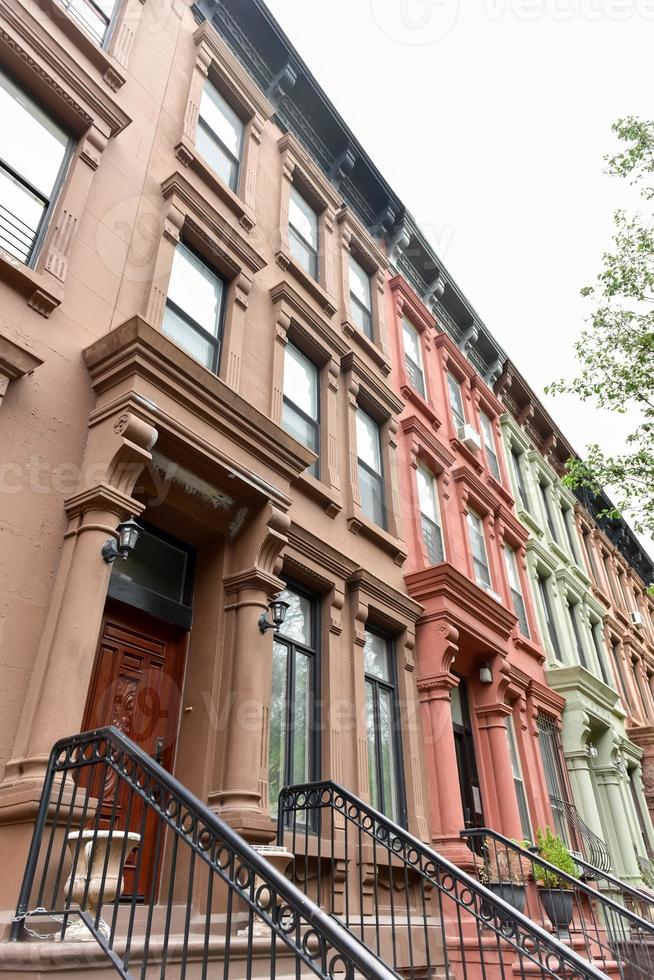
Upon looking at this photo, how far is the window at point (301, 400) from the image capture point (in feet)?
30.2

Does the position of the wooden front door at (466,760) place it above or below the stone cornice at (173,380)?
below

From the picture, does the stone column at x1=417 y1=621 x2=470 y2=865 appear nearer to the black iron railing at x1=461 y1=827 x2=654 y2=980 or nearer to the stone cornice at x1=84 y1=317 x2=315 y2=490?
the black iron railing at x1=461 y1=827 x2=654 y2=980

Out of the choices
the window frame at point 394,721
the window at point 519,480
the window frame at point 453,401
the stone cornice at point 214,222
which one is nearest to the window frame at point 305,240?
the stone cornice at point 214,222

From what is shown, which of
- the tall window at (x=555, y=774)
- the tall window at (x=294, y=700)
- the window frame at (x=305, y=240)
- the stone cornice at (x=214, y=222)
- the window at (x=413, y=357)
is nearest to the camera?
the tall window at (x=294, y=700)

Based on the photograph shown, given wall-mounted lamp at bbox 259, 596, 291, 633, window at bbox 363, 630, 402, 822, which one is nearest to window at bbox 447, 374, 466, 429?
window at bbox 363, 630, 402, 822

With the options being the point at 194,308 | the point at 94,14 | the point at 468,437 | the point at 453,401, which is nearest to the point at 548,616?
the point at 468,437

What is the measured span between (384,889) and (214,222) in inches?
303

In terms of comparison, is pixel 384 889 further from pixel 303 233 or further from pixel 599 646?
pixel 599 646

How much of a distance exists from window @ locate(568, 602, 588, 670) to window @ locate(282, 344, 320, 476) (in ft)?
35.0

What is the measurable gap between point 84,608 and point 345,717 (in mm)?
3887

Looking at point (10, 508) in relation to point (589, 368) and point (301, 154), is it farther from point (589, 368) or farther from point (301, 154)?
point (589, 368)

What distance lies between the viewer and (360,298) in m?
12.4

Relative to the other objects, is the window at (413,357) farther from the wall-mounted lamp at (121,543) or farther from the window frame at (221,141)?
the wall-mounted lamp at (121,543)

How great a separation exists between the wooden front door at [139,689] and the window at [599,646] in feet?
48.1
